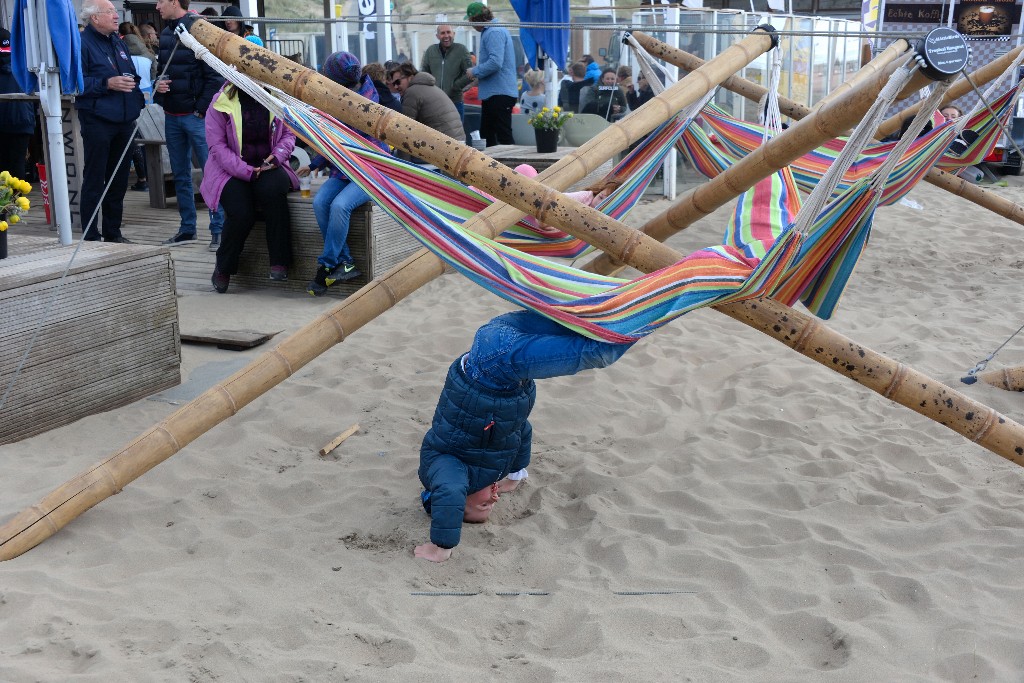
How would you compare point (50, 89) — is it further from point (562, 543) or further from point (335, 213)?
point (562, 543)

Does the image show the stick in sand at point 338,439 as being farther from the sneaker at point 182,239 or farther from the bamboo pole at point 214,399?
the sneaker at point 182,239

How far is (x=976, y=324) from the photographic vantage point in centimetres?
479

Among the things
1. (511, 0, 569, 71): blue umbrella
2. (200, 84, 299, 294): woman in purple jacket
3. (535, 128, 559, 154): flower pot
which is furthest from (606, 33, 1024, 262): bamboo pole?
(535, 128, 559, 154): flower pot

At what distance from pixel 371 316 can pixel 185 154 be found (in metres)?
3.99

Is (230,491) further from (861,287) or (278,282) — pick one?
(861,287)

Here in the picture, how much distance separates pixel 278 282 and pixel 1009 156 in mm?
8170

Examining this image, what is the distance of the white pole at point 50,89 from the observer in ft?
13.8

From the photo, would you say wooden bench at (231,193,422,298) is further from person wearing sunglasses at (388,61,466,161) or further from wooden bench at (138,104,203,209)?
wooden bench at (138,104,203,209)

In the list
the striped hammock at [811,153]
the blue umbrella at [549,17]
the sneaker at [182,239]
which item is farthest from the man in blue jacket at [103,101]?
the striped hammock at [811,153]

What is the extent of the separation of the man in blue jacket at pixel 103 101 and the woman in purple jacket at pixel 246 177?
2.24 feet

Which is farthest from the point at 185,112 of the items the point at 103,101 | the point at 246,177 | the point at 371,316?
the point at 371,316

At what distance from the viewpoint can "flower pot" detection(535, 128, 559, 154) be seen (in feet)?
22.5

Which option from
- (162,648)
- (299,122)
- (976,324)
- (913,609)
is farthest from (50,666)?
(976,324)

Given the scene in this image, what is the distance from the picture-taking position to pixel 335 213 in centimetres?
489
